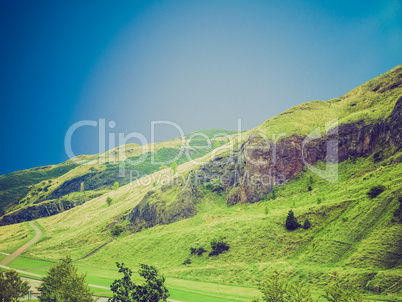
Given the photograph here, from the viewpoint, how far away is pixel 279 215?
55.8 m

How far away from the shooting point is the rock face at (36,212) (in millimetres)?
141275

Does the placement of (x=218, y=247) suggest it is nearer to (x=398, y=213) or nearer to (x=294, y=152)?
(x=398, y=213)

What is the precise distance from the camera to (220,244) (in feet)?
180

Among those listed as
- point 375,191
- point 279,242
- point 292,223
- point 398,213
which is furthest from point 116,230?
point 398,213

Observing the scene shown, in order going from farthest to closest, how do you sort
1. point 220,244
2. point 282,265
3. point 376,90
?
1. point 376,90
2. point 220,244
3. point 282,265

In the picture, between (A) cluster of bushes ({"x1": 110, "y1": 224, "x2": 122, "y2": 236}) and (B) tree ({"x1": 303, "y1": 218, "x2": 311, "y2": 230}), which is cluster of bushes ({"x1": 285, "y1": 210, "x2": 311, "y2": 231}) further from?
(A) cluster of bushes ({"x1": 110, "y1": 224, "x2": 122, "y2": 236})

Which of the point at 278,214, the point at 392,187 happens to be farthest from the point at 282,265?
the point at 392,187

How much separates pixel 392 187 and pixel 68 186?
648 feet

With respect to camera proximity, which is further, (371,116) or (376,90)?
(376,90)

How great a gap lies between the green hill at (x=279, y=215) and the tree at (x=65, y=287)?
674 inches

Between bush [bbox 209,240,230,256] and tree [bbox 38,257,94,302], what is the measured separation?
2997 cm

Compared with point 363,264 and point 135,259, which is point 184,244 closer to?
point 135,259

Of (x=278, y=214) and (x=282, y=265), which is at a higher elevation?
(x=278, y=214)

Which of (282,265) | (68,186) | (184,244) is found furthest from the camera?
(68,186)
